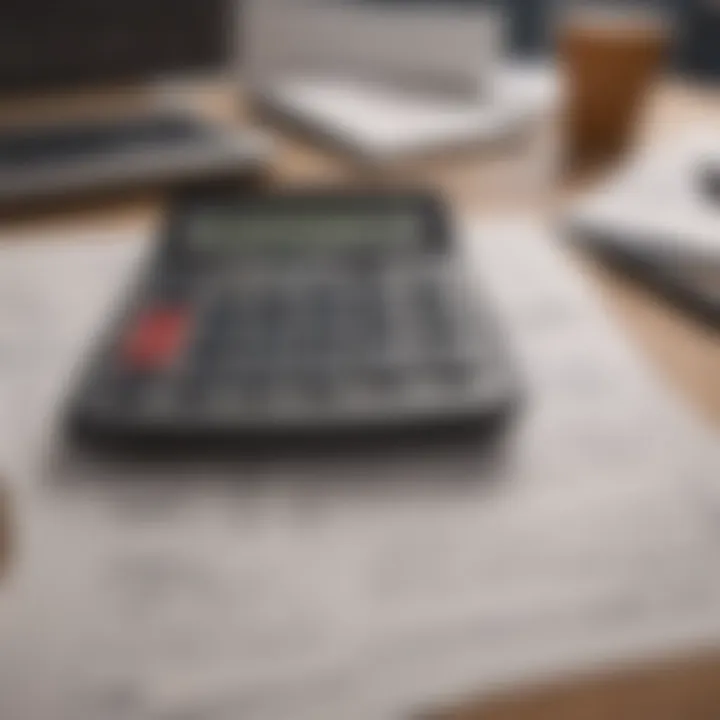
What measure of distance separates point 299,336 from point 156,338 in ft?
0.18

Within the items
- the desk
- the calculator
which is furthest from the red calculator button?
the desk

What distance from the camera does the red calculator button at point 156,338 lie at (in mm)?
435

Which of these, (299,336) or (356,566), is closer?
(356,566)

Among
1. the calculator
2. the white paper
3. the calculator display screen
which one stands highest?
the calculator display screen

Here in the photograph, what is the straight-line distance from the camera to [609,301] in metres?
0.54

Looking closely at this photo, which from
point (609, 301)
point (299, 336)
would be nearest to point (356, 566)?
point (299, 336)

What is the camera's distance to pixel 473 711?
29 centimetres

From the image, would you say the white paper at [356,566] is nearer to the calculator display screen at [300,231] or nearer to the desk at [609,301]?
the desk at [609,301]

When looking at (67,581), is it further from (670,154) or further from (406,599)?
(670,154)

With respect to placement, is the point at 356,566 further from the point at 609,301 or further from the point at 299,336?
the point at 609,301

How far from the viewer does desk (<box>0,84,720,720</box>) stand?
297 millimetres

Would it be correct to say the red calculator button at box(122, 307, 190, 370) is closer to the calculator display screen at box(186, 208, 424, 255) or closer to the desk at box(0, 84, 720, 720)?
the calculator display screen at box(186, 208, 424, 255)

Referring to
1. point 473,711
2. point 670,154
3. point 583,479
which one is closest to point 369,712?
point 473,711

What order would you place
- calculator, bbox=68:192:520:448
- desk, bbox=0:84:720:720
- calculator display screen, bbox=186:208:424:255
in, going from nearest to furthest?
1. desk, bbox=0:84:720:720
2. calculator, bbox=68:192:520:448
3. calculator display screen, bbox=186:208:424:255
